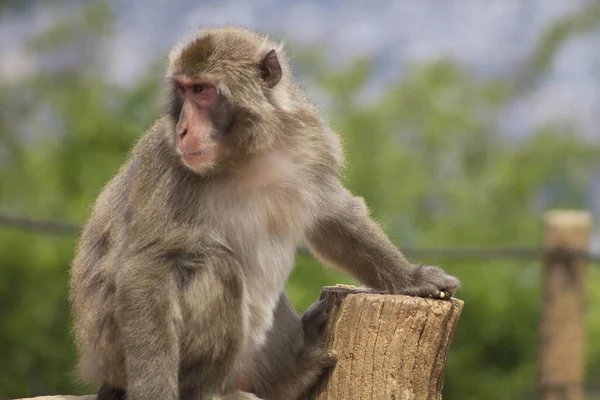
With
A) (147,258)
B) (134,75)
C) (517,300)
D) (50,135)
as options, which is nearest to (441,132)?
(517,300)

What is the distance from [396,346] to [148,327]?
98 cm

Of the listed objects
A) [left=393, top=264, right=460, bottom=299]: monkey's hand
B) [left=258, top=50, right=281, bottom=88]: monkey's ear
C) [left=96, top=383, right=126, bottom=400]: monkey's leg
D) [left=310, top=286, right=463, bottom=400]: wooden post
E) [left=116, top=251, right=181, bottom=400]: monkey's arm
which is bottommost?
[left=96, top=383, right=126, bottom=400]: monkey's leg

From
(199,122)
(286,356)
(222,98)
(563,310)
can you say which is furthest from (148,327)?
(563,310)

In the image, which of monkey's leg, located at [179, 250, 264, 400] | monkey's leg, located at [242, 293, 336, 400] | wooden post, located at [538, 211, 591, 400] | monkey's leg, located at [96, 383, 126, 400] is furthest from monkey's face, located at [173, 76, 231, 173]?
wooden post, located at [538, 211, 591, 400]

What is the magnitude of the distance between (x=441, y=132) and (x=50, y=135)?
4305 millimetres

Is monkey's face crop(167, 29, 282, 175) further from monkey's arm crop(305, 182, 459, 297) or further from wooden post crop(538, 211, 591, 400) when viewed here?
wooden post crop(538, 211, 591, 400)

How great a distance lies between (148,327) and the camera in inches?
151

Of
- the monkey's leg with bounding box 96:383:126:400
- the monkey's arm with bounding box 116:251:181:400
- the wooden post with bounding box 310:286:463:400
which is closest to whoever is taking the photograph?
the monkey's arm with bounding box 116:251:181:400

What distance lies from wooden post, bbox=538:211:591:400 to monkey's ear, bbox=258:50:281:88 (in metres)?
4.13

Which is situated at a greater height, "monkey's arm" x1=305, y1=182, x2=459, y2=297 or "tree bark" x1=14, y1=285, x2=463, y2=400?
"monkey's arm" x1=305, y1=182, x2=459, y2=297

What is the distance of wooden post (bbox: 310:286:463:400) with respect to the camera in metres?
3.95

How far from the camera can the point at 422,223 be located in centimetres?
1099

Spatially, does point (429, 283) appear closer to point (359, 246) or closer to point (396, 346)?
point (359, 246)

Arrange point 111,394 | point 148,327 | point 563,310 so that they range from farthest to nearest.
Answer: point 563,310
point 111,394
point 148,327
